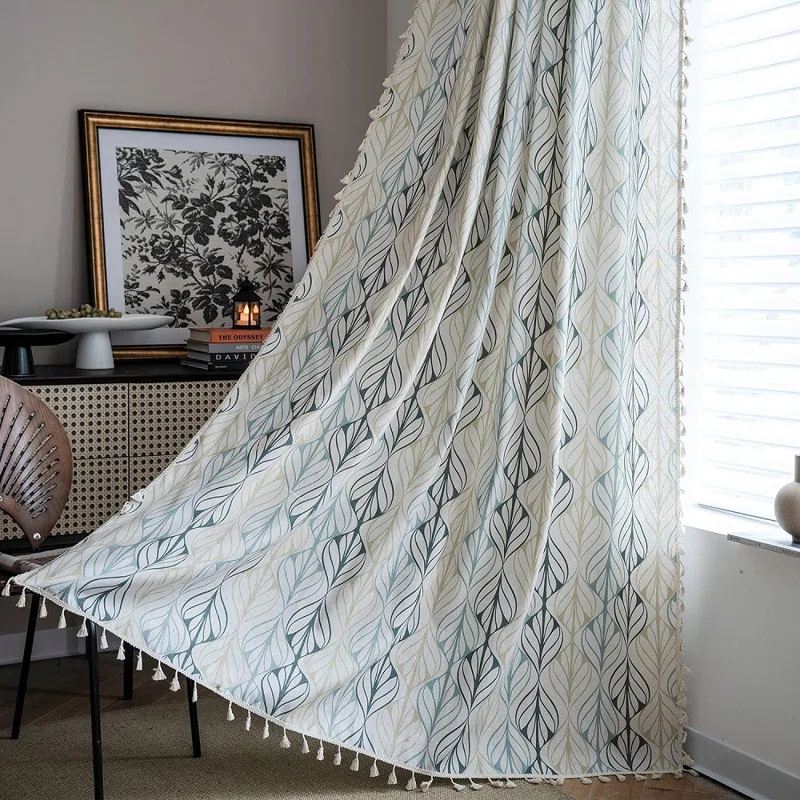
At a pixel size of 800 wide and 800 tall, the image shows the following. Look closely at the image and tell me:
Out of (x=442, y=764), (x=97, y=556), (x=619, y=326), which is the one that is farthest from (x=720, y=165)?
(x=97, y=556)

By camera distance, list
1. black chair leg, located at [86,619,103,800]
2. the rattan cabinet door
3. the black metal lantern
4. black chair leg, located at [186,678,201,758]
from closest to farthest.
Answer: black chair leg, located at [86,619,103,800]
black chair leg, located at [186,678,201,758]
the rattan cabinet door
the black metal lantern

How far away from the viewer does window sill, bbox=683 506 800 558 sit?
2278mm

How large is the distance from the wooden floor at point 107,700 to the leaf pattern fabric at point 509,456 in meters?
0.08

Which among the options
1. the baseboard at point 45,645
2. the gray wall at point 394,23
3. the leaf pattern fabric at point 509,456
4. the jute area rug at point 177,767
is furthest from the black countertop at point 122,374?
the gray wall at point 394,23

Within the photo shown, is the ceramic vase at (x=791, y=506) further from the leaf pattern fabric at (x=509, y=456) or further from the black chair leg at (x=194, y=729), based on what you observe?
the black chair leg at (x=194, y=729)

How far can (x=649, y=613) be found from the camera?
2.57 metres

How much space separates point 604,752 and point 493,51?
181 centimetres

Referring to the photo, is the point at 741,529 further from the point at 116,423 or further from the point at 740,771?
the point at 116,423

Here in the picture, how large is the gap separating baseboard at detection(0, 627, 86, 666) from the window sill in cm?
→ 204

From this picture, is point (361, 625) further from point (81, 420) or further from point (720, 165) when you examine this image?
point (720, 165)

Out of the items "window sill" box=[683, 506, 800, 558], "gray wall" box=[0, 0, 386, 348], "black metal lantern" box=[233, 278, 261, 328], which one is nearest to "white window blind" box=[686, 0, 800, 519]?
"window sill" box=[683, 506, 800, 558]

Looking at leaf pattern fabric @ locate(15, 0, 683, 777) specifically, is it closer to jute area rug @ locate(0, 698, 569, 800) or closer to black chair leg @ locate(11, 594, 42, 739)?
jute area rug @ locate(0, 698, 569, 800)

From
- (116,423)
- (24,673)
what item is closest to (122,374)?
(116,423)

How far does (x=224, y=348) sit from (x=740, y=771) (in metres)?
1.99
